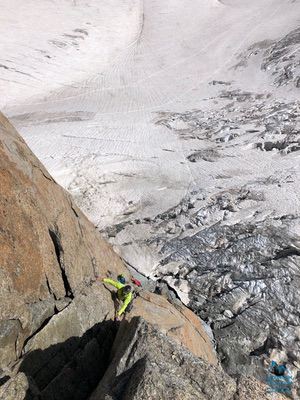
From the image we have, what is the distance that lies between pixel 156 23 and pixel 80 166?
19.0m

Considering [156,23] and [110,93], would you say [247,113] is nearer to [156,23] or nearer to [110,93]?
[110,93]

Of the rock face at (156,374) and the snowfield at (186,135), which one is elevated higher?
the rock face at (156,374)

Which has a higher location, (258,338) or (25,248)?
(25,248)

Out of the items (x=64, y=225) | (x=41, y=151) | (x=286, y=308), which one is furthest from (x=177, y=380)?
(x=41, y=151)

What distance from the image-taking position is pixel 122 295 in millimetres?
6566

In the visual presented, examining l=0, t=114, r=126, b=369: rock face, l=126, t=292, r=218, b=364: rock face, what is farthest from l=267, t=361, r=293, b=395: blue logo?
l=0, t=114, r=126, b=369: rock face

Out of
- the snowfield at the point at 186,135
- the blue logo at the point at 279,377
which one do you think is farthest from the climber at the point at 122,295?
the blue logo at the point at 279,377

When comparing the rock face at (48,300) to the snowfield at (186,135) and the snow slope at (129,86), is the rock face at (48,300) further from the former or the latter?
the snow slope at (129,86)

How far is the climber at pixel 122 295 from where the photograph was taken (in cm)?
639

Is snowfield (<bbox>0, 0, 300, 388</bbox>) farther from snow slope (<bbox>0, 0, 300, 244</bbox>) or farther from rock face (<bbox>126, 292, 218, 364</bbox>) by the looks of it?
rock face (<bbox>126, 292, 218, 364</bbox>)

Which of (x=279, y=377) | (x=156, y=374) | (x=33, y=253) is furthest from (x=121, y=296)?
(x=279, y=377)

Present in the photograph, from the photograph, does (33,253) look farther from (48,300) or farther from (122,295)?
(122,295)

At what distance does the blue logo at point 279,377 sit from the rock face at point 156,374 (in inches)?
133

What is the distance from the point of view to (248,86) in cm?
2009
